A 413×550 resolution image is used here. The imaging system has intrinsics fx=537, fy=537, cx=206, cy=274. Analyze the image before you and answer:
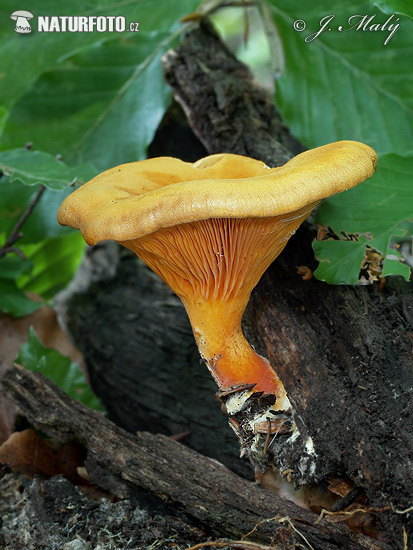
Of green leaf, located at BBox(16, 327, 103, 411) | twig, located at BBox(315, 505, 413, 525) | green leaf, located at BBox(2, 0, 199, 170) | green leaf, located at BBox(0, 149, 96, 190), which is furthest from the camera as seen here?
green leaf, located at BBox(2, 0, 199, 170)

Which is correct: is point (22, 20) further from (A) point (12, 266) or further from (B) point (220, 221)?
(B) point (220, 221)

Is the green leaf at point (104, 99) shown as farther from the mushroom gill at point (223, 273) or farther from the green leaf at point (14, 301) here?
the mushroom gill at point (223, 273)

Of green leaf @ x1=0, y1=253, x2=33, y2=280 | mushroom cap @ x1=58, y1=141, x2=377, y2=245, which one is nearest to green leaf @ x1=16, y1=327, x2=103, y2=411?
green leaf @ x1=0, y1=253, x2=33, y2=280

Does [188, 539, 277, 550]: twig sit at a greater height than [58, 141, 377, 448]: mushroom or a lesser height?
lesser

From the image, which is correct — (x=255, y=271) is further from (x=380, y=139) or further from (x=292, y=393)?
(x=380, y=139)

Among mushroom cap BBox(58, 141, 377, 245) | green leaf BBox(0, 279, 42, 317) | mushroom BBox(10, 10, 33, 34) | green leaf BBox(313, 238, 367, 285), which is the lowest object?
green leaf BBox(0, 279, 42, 317)

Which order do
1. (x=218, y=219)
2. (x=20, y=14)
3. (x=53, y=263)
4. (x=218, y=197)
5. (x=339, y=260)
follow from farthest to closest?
(x=53, y=263)
(x=20, y=14)
(x=339, y=260)
(x=218, y=219)
(x=218, y=197)

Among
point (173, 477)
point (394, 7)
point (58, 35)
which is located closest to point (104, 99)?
point (58, 35)

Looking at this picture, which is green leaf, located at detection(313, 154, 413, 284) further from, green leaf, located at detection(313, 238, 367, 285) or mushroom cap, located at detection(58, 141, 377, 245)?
mushroom cap, located at detection(58, 141, 377, 245)
